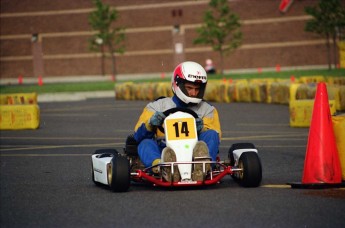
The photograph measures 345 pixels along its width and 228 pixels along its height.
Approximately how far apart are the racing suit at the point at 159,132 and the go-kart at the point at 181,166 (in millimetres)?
138

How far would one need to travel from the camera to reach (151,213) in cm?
827

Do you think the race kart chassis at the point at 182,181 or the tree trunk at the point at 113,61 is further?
the tree trunk at the point at 113,61

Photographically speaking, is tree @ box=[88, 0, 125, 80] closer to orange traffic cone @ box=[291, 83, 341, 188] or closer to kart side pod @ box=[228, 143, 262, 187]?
kart side pod @ box=[228, 143, 262, 187]

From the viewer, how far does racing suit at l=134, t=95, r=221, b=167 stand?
33.2 feet

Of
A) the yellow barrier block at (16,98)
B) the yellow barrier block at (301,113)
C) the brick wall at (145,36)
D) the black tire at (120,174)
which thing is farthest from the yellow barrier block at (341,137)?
the brick wall at (145,36)

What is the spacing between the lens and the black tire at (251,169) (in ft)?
32.4

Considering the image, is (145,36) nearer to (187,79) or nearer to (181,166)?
(187,79)

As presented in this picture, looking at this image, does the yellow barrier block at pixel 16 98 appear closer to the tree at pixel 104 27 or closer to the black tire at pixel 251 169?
the black tire at pixel 251 169

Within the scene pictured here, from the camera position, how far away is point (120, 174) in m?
9.72

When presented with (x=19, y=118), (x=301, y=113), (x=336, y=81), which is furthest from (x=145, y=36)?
(x=301, y=113)

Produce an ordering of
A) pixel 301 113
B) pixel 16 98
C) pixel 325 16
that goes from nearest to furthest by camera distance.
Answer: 1. pixel 301 113
2. pixel 16 98
3. pixel 325 16

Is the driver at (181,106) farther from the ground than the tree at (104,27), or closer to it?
closer to it

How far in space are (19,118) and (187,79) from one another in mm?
12861

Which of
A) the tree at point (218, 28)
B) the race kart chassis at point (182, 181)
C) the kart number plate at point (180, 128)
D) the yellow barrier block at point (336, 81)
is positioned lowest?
the race kart chassis at point (182, 181)
